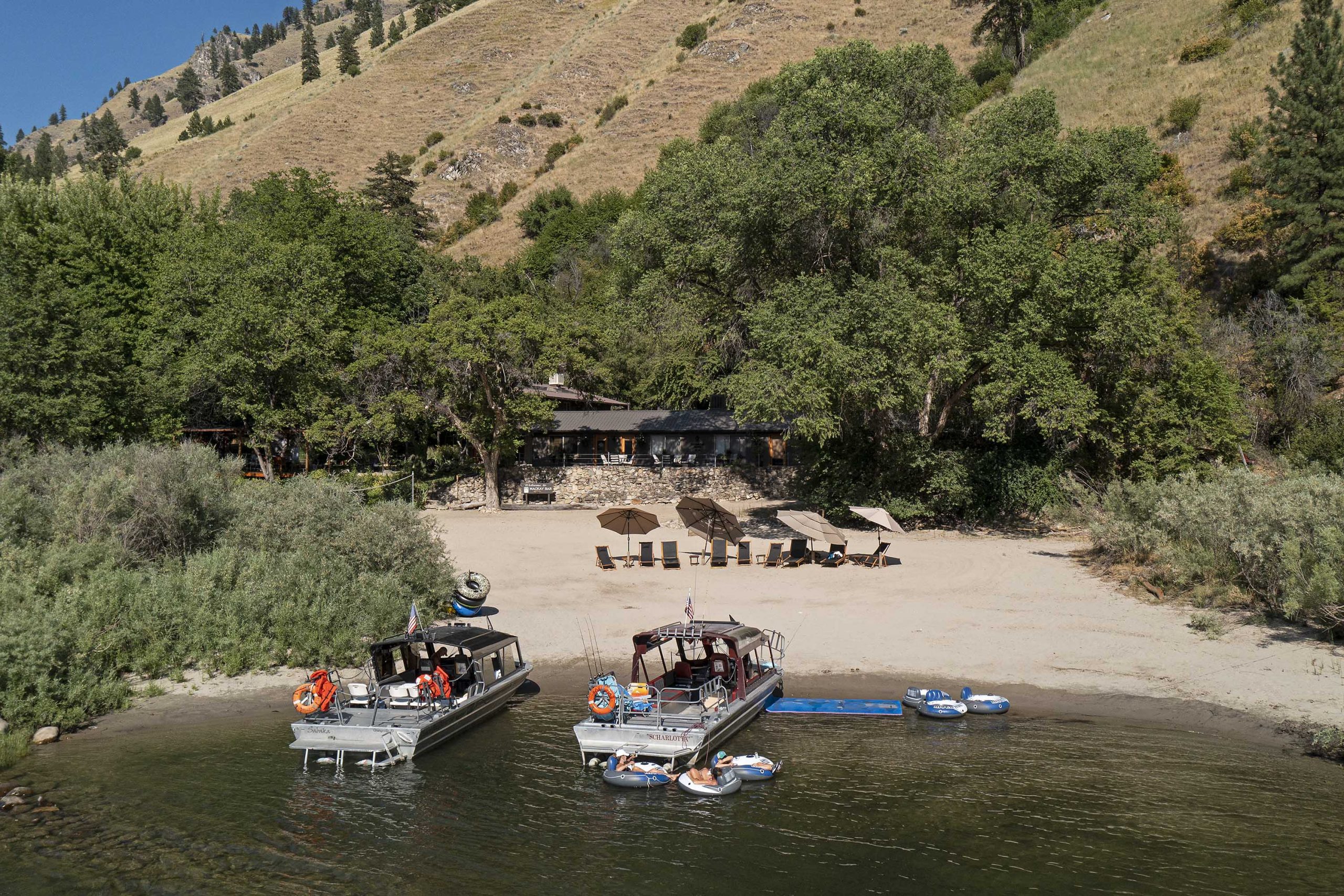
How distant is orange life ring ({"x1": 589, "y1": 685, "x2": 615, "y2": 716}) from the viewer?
46.9 ft

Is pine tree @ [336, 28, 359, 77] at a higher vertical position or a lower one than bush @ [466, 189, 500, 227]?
higher

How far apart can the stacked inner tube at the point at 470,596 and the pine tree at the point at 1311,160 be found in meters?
37.3

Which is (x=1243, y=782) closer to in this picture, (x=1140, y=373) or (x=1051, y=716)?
(x=1051, y=716)

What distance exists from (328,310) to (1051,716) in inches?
1487

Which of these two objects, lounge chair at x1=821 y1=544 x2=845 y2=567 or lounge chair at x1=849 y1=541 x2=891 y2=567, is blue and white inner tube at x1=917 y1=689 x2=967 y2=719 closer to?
lounge chair at x1=849 y1=541 x2=891 y2=567

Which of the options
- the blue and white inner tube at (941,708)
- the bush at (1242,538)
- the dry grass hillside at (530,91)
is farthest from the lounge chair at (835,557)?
the dry grass hillside at (530,91)

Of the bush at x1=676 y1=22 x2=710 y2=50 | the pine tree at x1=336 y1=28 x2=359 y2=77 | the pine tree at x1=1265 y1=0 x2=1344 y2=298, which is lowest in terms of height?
the pine tree at x1=1265 y1=0 x2=1344 y2=298

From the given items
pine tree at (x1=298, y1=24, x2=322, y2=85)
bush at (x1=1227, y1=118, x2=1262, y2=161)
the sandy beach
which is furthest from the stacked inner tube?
pine tree at (x1=298, y1=24, x2=322, y2=85)

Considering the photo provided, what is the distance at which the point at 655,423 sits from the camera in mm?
46875

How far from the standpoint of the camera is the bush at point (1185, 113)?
57594mm

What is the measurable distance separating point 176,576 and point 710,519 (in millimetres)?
13399

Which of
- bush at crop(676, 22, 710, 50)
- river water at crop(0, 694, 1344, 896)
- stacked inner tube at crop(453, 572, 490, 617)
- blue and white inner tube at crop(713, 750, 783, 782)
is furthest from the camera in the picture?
bush at crop(676, 22, 710, 50)

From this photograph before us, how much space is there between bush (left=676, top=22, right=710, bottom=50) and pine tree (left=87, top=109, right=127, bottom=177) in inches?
2853

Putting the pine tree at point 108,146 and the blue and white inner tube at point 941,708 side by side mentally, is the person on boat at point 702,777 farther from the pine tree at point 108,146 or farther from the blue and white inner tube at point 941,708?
the pine tree at point 108,146
